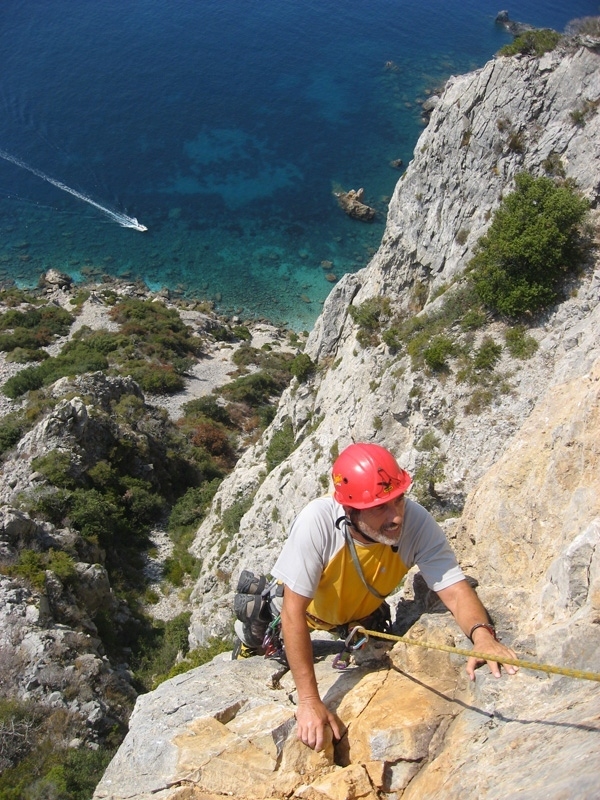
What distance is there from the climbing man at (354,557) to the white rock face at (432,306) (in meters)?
5.86

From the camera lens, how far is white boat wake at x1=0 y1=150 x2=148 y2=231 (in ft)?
238

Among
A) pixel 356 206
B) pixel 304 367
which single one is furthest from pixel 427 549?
pixel 356 206

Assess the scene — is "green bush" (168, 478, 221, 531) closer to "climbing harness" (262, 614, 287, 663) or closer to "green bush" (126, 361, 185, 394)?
"green bush" (126, 361, 185, 394)

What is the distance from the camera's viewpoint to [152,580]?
2970 cm

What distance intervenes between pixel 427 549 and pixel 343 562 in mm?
987

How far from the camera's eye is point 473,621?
19.6 ft

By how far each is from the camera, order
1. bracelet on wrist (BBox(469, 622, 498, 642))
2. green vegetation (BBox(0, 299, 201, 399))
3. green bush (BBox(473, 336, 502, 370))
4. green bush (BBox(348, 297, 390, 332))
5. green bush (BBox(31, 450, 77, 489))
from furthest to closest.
Result: green vegetation (BBox(0, 299, 201, 399)) < green bush (BBox(31, 450, 77, 489)) < green bush (BBox(348, 297, 390, 332)) < green bush (BBox(473, 336, 502, 370)) < bracelet on wrist (BBox(469, 622, 498, 642))

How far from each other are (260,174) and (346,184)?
12.8 meters

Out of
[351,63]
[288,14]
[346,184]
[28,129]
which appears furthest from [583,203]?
[288,14]

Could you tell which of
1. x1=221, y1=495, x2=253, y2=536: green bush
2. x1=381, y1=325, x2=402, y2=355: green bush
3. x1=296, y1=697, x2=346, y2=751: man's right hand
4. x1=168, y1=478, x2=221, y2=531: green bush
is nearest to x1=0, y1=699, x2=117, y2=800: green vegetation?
x1=221, y1=495, x2=253, y2=536: green bush

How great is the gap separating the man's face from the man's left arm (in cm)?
104

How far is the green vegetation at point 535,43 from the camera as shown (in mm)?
19562

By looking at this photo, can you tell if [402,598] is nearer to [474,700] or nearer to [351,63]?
[474,700]

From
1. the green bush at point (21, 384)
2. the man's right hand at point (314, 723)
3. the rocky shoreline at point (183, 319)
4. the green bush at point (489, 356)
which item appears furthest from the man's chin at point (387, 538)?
the green bush at point (21, 384)
